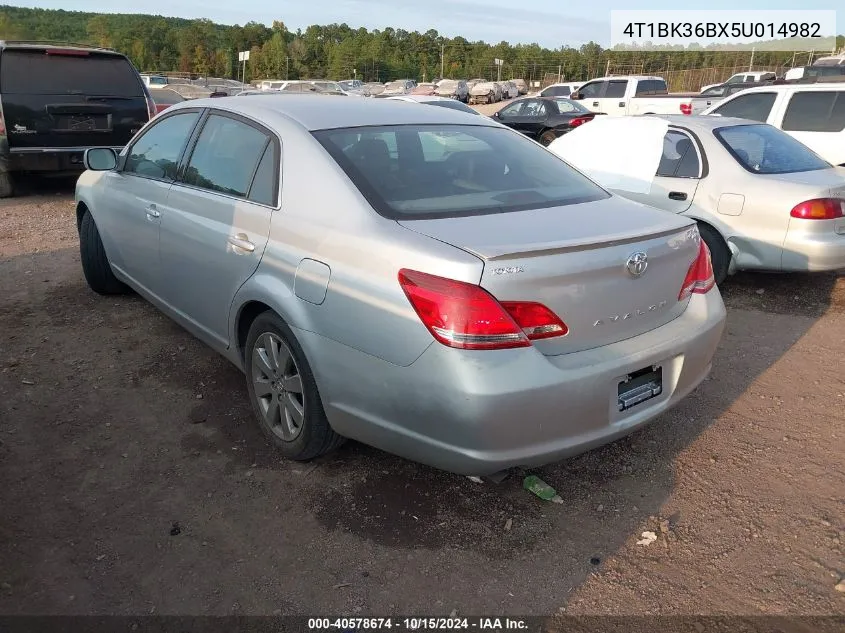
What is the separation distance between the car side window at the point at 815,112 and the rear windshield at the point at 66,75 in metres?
8.50

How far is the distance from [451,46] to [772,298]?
93623 millimetres

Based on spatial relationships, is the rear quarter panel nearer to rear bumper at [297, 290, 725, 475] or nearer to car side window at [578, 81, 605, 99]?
rear bumper at [297, 290, 725, 475]

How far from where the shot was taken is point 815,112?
27.7 feet

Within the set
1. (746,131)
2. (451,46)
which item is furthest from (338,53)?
(746,131)

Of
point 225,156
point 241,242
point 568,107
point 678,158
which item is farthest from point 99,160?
point 568,107

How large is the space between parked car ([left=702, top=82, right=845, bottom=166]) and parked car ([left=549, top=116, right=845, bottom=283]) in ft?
8.46

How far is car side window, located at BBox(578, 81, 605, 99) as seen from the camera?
20031mm

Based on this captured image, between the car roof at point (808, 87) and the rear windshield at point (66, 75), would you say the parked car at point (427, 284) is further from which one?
the car roof at point (808, 87)

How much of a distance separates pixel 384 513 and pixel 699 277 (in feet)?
5.64

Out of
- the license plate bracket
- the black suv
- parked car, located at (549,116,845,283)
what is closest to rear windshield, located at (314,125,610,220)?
the license plate bracket

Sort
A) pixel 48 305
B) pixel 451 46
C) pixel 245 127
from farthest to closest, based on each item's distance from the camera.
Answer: pixel 451 46
pixel 48 305
pixel 245 127

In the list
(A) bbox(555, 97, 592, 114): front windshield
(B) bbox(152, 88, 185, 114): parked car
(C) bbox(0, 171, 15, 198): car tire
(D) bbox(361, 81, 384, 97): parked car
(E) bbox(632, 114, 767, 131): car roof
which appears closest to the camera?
(E) bbox(632, 114, 767, 131): car roof

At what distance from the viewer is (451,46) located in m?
92.2

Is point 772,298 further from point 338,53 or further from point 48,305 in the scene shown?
point 338,53
